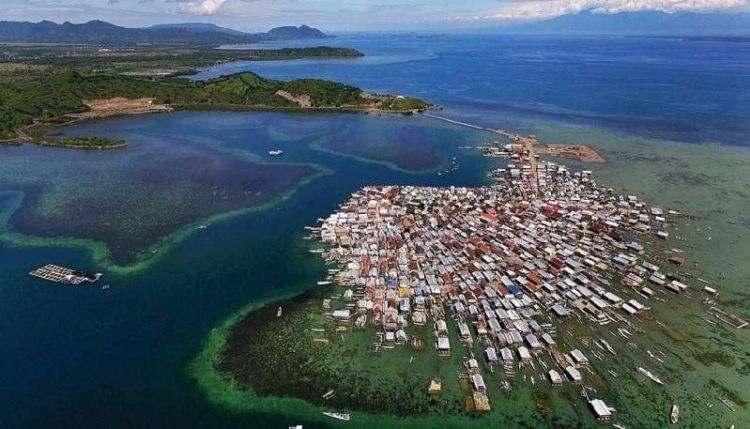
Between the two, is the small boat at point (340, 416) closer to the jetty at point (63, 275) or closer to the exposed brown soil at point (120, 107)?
the jetty at point (63, 275)

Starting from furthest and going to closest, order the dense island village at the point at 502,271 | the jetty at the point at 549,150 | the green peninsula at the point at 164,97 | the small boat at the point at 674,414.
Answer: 1. the green peninsula at the point at 164,97
2. the jetty at the point at 549,150
3. the dense island village at the point at 502,271
4. the small boat at the point at 674,414

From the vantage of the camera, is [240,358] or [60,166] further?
[60,166]

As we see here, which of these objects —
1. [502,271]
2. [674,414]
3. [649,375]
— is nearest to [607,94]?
[502,271]

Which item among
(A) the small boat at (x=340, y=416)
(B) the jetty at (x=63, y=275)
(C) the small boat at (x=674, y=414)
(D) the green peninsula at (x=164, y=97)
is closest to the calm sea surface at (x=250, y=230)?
(C) the small boat at (x=674, y=414)

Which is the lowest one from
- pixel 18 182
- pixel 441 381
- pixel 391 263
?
pixel 441 381

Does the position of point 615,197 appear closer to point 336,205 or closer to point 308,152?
point 336,205

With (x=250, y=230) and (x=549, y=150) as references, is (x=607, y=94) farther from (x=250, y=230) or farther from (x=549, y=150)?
(x=250, y=230)

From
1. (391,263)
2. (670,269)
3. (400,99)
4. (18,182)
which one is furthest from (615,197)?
(18,182)
